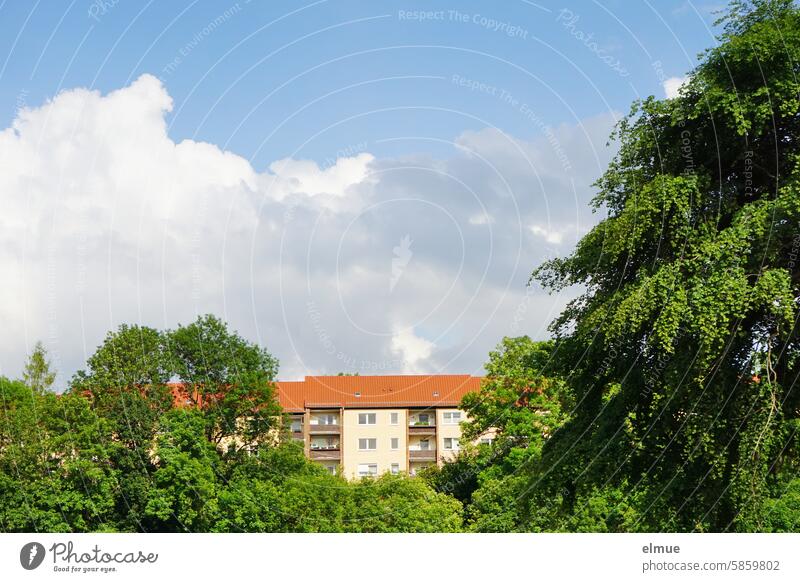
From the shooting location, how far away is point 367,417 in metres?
88.1

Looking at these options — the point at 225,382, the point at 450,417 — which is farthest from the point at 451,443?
the point at 225,382

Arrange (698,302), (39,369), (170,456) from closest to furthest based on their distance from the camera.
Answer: (698,302) → (170,456) → (39,369)

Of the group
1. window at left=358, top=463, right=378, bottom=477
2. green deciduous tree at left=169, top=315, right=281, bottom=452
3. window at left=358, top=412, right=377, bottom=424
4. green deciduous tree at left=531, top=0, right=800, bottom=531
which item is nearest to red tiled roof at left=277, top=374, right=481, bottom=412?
window at left=358, top=412, right=377, bottom=424

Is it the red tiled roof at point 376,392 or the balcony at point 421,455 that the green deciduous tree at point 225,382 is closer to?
the red tiled roof at point 376,392

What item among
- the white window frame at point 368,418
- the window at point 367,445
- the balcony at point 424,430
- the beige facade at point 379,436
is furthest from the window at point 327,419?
the balcony at point 424,430

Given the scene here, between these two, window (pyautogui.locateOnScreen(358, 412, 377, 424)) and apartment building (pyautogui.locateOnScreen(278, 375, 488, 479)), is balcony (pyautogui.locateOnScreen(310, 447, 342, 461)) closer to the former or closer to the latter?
apartment building (pyautogui.locateOnScreen(278, 375, 488, 479))

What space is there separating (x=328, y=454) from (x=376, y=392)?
696 cm

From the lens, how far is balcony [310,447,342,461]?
8644cm

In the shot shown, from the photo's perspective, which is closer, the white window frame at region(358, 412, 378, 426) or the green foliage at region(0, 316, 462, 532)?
the green foliage at region(0, 316, 462, 532)

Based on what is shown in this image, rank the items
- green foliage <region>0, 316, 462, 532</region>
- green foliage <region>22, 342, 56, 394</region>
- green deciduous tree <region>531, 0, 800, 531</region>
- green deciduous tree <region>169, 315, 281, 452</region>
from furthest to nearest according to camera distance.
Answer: green foliage <region>22, 342, 56, 394</region> → green deciduous tree <region>169, 315, 281, 452</region> → green foliage <region>0, 316, 462, 532</region> → green deciduous tree <region>531, 0, 800, 531</region>

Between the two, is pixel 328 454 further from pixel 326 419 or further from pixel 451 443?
pixel 451 443

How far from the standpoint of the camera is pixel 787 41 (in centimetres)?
2073

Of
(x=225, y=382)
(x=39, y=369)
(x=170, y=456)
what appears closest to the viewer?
(x=170, y=456)

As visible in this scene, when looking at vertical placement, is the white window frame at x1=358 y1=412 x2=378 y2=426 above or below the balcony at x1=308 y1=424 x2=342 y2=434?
above
